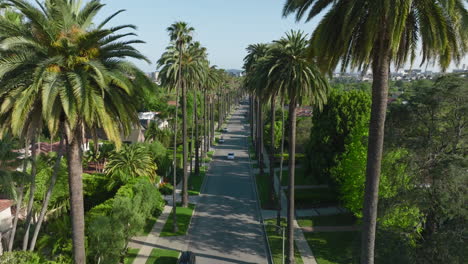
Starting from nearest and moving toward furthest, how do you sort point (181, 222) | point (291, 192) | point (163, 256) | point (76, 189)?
point (76, 189), point (291, 192), point (163, 256), point (181, 222)

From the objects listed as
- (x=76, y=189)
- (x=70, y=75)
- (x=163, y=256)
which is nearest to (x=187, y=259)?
(x=163, y=256)

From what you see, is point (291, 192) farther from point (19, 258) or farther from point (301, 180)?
point (301, 180)

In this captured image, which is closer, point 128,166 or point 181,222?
point 181,222

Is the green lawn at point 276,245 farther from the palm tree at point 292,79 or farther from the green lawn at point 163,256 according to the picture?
the green lawn at point 163,256

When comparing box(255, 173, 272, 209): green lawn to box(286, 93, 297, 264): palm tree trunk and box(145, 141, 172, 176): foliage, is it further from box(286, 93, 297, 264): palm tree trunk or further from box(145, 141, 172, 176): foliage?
box(286, 93, 297, 264): palm tree trunk

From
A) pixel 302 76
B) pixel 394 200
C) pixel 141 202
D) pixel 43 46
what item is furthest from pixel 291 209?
pixel 43 46

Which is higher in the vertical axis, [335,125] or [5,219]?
[335,125]

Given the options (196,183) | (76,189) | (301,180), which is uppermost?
(76,189)

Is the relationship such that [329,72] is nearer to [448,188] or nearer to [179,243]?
[448,188]
